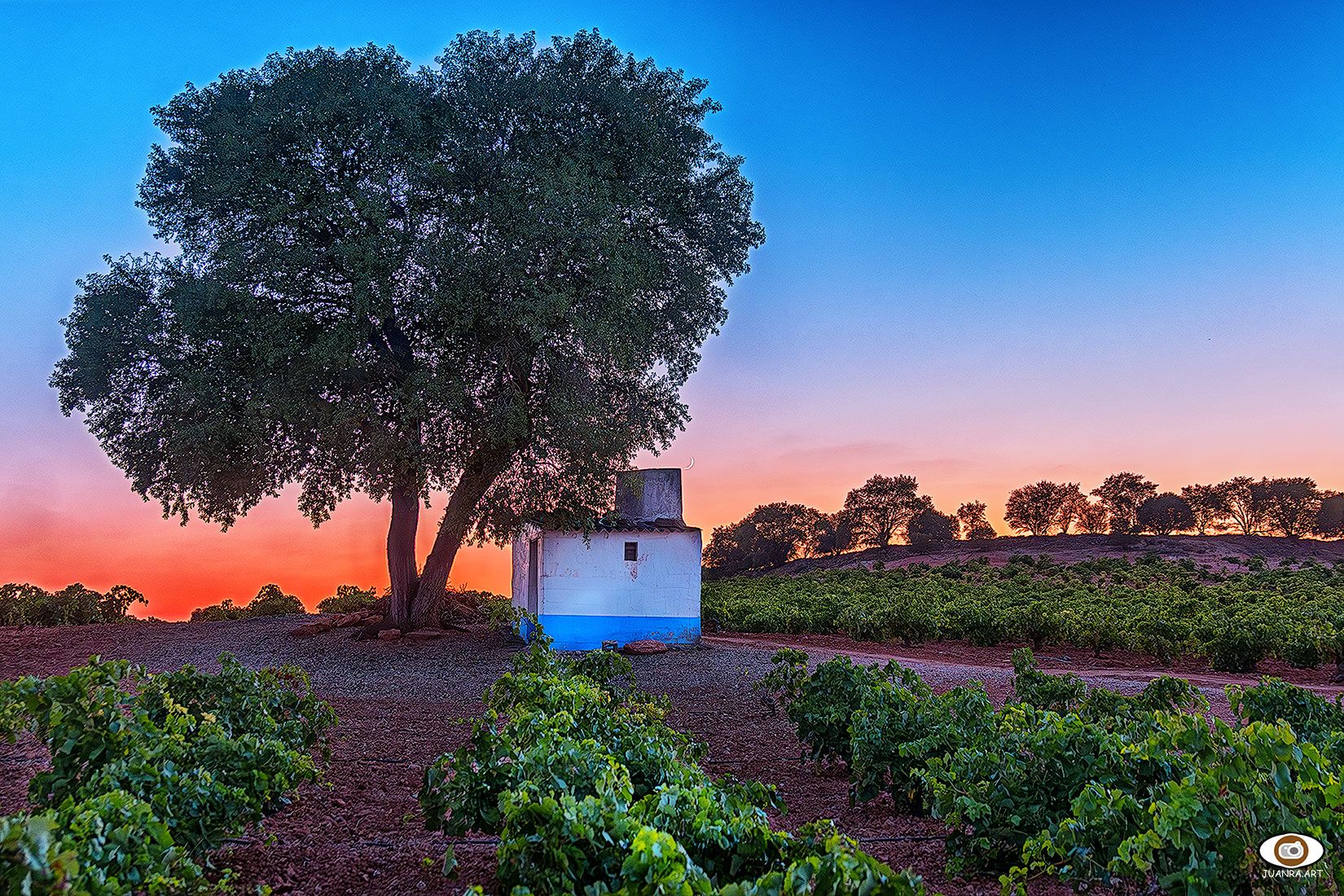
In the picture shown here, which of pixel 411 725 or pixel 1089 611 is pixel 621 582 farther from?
pixel 1089 611

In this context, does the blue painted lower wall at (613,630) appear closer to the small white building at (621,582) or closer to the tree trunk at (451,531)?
the small white building at (621,582)

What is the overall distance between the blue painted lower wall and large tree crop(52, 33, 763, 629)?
2.56 meters

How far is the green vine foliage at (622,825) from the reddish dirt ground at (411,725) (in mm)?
689

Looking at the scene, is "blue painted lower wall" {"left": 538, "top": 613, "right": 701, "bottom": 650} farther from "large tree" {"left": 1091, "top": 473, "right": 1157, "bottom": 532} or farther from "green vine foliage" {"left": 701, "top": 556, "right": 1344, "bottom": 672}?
"large tree" {"left": 1091, "top": 473, "right": 1157, "bottom": 532}

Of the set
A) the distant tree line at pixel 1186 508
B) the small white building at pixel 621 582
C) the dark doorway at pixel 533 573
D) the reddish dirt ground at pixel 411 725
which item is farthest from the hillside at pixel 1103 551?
the reddish dirt ground at pixel 411 725

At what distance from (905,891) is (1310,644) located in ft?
58.8

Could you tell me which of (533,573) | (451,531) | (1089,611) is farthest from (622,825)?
(1089,611)

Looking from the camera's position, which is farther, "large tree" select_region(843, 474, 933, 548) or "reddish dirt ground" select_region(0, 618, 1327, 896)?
"large tree" select_region(843, 474, 933, 548)

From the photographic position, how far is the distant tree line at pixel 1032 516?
67.2 metres

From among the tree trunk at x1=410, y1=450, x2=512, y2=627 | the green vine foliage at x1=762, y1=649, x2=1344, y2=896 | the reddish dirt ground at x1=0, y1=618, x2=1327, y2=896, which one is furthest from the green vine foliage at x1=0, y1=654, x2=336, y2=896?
the tree trunk at x1=410, y1=450, x2=512, y2=627

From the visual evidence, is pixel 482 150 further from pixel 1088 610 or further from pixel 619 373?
pixel 1088 610

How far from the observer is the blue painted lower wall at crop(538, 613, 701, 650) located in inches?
797

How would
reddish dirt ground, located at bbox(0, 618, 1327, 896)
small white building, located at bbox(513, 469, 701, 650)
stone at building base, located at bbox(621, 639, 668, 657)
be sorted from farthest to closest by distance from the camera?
small white building, located at bbox(513, 469, 701, 650) < stone at building base, located at bbox(621, 639, 668, 657) < reddish dirt ground, located at bbox(0, 618, 1327, 896)

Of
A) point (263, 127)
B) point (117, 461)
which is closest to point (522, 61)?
point (263, 127)
